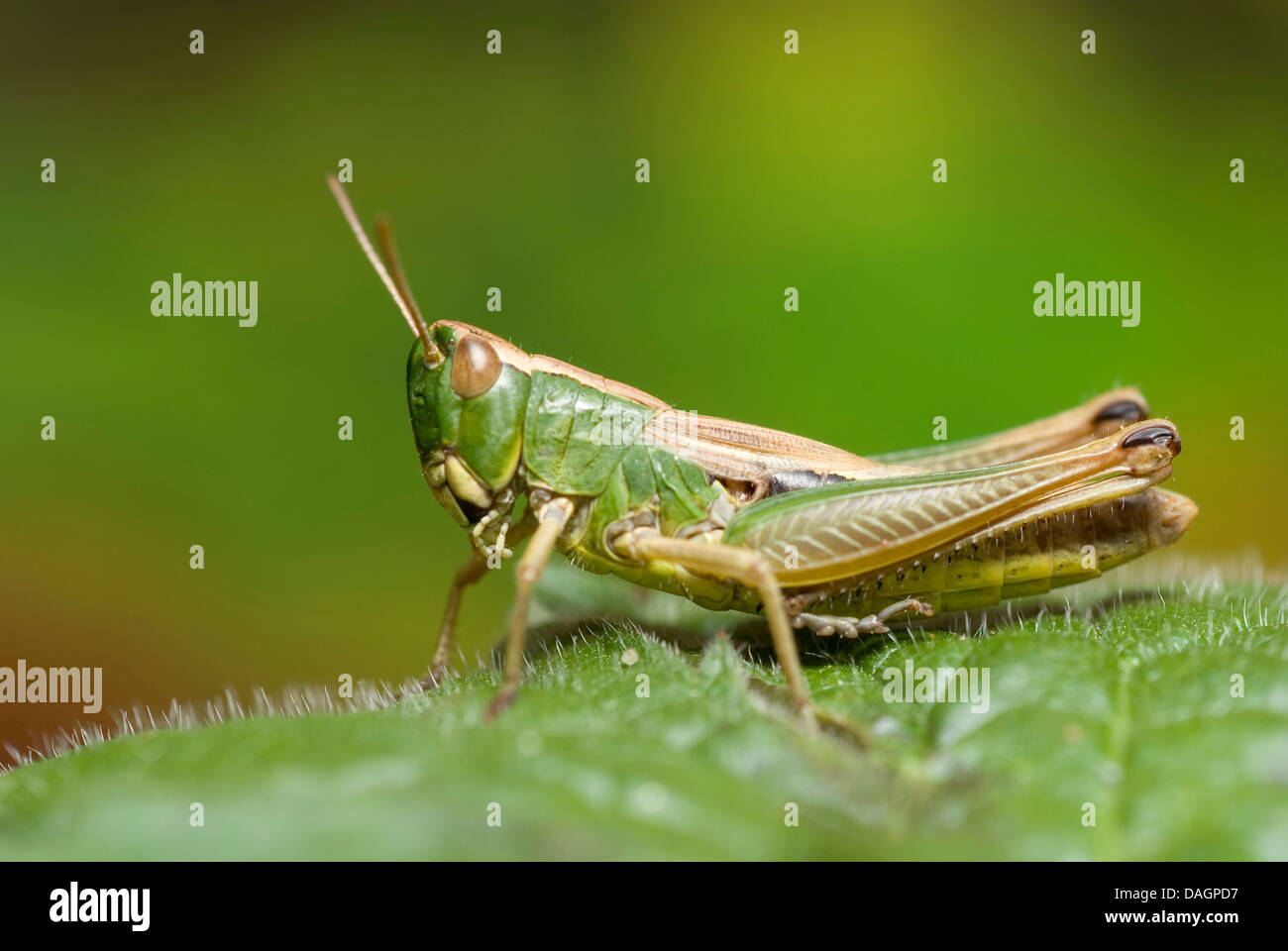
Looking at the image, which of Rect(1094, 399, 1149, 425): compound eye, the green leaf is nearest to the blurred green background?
Rect(1094, 399, 1149, 425): compound eye

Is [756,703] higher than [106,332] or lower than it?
lower

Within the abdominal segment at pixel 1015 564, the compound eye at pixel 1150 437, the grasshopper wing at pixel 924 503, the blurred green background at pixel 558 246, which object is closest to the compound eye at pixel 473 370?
the grasshopper wing at pixel 924 503

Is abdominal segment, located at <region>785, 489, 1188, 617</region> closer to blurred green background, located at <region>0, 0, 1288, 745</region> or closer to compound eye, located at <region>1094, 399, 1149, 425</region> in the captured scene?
compound eye, located at <region>1094, 399, 1149, 425</region>

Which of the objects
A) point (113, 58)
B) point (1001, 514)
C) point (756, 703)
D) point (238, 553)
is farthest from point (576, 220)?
point (756, 703)

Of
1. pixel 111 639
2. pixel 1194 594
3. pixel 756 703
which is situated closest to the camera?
pixel 756 703

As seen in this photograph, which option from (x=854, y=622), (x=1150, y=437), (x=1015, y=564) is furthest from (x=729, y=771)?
(x=1150, y=437)

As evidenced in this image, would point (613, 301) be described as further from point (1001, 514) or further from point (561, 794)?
point (561, 794)

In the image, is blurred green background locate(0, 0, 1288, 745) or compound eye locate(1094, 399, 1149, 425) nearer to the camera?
compound eye locate(1094, 399, 1149, 425)

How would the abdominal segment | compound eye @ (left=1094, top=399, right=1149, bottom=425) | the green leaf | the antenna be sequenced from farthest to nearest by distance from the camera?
1. compound eye @ (left=1094, top=399, right=1149, bottom=425)
2. the abdominal segment
3. the antenna
4. the green leaf
